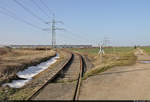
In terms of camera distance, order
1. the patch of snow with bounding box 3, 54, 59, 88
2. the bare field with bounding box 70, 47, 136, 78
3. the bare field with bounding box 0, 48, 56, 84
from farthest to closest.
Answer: the bare field with bounding box 70, 47, 136, 78, the bare field with bounding box 0, 48, 56, 84, the patch of snow with bounding box 3, 54, 59, 88

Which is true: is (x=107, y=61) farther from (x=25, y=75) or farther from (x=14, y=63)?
(x=25, y=75)

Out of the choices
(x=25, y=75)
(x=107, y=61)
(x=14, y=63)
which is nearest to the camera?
(x=25, y=75)

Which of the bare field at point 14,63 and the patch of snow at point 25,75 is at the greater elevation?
the bare field at point 14,63

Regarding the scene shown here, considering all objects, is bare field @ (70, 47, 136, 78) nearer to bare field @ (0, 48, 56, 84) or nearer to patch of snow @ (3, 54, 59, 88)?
patch of snow @ (3, 54, 59, 88)

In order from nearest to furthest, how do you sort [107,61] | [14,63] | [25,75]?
[25,75], [14,63], [107,61]

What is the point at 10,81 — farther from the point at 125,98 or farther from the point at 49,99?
the point at 125,98

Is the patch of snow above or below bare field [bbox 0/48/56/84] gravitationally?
below

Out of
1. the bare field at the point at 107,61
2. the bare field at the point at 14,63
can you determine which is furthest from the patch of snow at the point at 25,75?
the bare field at the point at 107,61

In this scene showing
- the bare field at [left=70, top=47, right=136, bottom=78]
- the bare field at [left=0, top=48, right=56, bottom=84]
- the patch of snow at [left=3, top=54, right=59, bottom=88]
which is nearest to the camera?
the patch of snow at [left=3, top=54, right=59, bottom=88]

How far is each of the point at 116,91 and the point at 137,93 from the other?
38.7 inches

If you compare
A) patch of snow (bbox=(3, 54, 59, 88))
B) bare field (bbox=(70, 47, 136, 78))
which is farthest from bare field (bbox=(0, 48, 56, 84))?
bare field (bbox=(70, 47, 136, 78))

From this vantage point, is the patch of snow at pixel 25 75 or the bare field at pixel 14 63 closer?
the patch of snow at pixel 25 75

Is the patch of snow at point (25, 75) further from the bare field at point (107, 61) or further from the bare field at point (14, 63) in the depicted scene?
the bare field at point (107, 61)

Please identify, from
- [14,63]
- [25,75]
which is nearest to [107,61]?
[14,63]
